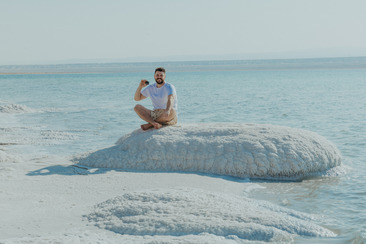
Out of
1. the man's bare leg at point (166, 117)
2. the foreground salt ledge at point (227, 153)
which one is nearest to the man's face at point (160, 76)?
the man's bare leg at point (166, 117)

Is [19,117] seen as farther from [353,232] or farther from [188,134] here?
[353,232]

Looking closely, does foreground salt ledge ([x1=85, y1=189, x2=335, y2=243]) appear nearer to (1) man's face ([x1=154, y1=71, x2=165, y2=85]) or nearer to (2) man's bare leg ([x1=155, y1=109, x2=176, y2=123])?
(2) man's bare leg ([x1=155, y1=109, x2=176, y2=123])

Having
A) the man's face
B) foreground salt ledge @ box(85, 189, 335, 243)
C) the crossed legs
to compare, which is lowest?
foreground salt ledge @ box(85, 189, 335, 243)

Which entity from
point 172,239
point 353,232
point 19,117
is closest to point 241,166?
point 353,232

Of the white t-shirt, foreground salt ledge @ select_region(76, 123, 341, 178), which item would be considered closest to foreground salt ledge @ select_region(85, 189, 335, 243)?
foreground salt ledge @ select_region(76, 123, 341, 178)

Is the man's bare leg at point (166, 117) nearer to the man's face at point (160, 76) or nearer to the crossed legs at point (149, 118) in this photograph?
the crossed legs at point (149, 118)

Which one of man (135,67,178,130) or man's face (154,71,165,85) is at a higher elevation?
man's face (154,71,165,85)

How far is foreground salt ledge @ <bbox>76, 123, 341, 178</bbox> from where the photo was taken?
21.8ft

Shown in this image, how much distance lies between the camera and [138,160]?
688 cm

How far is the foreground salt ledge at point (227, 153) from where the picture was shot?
664 centimetres

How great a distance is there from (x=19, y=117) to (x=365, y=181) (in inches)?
450

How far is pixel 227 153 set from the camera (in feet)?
22.2

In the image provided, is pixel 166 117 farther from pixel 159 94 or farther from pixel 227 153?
pixel 227 153

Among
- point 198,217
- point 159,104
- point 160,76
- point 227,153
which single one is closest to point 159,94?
point 159,104
